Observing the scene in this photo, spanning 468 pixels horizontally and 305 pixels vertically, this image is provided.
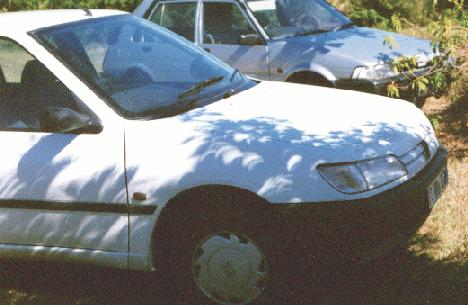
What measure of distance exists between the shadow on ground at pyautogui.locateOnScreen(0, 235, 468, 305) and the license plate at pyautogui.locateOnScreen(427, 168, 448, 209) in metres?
0.51

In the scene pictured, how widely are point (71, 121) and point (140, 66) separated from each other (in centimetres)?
98

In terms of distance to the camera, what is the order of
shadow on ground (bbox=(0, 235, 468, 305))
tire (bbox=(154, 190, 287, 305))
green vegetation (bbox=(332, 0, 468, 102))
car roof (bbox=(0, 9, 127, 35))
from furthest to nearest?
green vegetation (bbox=(332, 0, 468, 102)), car roof (bbox=(0, 9, 127, 35)), shadow on ground (bbox=(0, 235, 468, 305)), tire (bbox=(154, 190, 287, 305))

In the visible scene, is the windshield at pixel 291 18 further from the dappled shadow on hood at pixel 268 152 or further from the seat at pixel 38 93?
the dappled shadow on hood at pixel 268 152

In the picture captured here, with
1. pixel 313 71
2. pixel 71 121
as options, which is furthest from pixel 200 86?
pixel 313 71

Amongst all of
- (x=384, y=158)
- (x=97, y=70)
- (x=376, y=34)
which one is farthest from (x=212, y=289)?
(x=376, y=34)

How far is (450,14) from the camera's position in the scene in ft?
25.9

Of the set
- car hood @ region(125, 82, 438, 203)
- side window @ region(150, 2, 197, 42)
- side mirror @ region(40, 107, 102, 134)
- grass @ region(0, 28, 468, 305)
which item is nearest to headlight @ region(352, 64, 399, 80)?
grass @ region(0, 28, 468, 305)

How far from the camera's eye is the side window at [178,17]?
332 inches

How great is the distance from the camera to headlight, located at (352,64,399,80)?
7.13 metres

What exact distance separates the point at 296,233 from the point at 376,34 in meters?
4.86

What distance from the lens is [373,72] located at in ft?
23.5

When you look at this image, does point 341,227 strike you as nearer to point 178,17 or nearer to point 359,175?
point 359,175

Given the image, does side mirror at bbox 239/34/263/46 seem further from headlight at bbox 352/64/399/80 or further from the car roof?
the car roof

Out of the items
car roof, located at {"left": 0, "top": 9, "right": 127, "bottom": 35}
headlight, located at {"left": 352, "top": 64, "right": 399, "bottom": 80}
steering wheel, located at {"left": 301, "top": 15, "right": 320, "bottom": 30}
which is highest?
car roof, located at {"left": 0, "top": 9, "right": 127, "bottom": 35}
